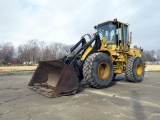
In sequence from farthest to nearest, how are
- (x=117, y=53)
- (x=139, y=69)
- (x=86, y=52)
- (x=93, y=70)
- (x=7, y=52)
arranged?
(x=7, y=52)
(x=139, y=69)
(x=117, y=53)
(x=86, y=52)
(x=93, y=70)

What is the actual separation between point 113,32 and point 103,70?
89.3 inches

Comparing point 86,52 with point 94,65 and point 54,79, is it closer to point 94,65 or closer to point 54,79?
point 94,65

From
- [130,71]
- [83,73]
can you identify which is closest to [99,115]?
[83,73]

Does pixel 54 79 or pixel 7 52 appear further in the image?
pixel 7 52

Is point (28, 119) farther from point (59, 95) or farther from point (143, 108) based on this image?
point (143, 108)

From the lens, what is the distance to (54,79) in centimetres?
738

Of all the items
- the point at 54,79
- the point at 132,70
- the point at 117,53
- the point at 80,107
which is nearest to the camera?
the point at 80,107

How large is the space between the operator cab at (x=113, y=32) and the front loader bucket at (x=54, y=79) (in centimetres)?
306

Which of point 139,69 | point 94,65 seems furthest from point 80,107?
point 139,69

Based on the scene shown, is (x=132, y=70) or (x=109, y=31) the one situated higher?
(x=109, y=31)

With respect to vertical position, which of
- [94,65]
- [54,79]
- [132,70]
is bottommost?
[54,79]

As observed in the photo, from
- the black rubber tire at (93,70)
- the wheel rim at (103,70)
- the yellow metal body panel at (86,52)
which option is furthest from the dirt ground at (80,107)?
the yellow metal body panel at (86,52)

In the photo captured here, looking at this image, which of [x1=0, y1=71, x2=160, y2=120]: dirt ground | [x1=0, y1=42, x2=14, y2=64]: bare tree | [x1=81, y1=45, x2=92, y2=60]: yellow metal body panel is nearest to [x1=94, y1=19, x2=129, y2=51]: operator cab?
[x1=81, y1=45, x2=92, y2=60]: yellow metal body panel

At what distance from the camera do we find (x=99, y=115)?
423cm
